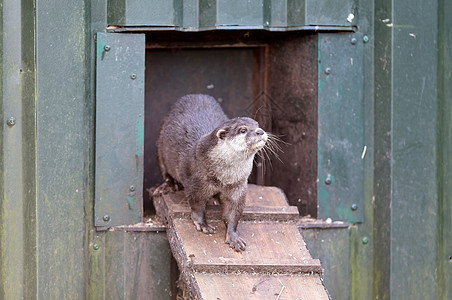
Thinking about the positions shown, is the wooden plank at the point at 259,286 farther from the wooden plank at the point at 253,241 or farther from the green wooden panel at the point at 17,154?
the green wooden panel at the point at 17,154

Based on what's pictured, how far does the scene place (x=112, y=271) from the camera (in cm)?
460

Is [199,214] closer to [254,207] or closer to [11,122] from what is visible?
[254,207]

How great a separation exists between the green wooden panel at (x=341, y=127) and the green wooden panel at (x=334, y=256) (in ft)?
0.36

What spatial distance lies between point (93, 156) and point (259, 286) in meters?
1.36

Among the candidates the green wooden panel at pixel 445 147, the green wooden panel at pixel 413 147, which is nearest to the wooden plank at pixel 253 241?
the green wooden panel at pixel 413 147

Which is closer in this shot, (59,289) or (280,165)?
(59,289)

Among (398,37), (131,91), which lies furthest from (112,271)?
(398,37)

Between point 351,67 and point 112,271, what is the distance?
194cm

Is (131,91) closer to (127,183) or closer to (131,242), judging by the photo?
(127,183)

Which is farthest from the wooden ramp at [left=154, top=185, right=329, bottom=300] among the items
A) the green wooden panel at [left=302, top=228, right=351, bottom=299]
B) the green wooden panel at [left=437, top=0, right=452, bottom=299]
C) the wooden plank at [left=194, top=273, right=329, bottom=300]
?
the green wooden panel at [left=437, top=0, right=452, bottom=299]

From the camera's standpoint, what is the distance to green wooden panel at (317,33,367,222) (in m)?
4.73

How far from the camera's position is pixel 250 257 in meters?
4.09

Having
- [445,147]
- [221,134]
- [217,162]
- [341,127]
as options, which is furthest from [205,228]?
[445,147]

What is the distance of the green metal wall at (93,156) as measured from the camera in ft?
14.2
